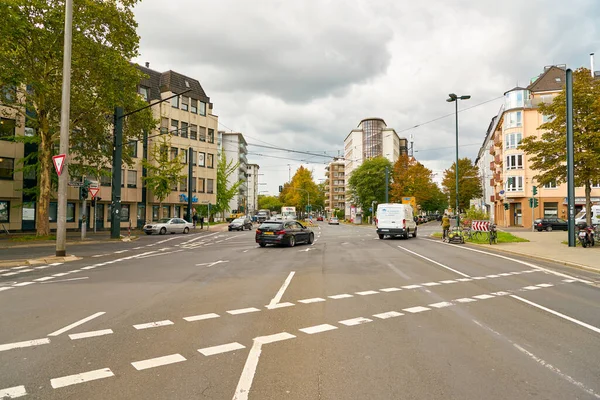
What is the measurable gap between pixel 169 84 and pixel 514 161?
4506 cm

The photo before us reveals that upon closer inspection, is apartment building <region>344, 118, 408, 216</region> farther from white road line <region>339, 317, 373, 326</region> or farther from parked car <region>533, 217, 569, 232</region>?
white road line <region>339, 317, 373, 326</region>

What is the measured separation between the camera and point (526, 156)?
52.8 m

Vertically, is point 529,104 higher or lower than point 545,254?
higher

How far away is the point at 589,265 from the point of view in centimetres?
1371

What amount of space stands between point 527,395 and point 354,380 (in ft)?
5.05

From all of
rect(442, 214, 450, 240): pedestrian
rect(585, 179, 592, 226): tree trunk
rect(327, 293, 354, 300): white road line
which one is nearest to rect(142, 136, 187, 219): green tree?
rect(442, 214, 450, 240): pedestrian

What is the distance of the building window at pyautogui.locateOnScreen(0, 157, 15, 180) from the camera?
32.1 meters

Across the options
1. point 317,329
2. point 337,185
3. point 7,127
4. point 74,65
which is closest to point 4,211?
point 7,127

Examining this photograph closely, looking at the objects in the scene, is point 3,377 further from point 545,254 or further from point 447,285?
point 545,254

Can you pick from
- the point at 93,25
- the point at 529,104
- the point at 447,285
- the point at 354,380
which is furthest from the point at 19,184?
the point at 529,104

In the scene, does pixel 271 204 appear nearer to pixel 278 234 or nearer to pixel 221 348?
pixel 278 234

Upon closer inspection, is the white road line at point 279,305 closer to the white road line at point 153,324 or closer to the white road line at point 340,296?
the white road line at point 340,296

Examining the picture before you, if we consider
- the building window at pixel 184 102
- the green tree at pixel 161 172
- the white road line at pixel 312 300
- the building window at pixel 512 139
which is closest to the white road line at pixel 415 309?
the white road line at pixel 312 300

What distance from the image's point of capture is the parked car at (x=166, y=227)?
35594 millimetres
